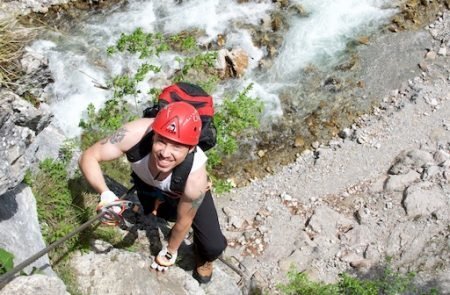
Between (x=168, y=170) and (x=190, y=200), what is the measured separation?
1.44 feet

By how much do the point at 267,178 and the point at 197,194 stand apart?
4.51 metres

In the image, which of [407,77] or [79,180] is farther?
[407,77]

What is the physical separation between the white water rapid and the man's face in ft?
16.6

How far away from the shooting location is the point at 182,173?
16.1 ft

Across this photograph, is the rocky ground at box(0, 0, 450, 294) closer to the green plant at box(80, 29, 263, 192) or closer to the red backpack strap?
the green plant at box(80, 29, 263, 192)

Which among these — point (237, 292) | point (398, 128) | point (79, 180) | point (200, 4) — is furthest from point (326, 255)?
point (200, 4)

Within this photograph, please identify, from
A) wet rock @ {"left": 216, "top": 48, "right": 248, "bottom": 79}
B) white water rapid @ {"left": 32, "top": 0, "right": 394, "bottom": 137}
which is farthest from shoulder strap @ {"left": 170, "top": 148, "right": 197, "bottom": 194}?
wet rock @ {"left": 216, "top": 48, "right": 248, "bottom": 79}

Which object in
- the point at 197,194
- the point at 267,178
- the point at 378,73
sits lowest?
the point at 267,178

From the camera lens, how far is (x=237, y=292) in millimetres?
6734

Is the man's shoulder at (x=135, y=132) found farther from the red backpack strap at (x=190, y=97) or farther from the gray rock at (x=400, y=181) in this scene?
the gray rock at (x=400, y=181)

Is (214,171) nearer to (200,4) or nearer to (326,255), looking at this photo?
(326,255)

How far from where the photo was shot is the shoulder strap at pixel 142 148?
498cm

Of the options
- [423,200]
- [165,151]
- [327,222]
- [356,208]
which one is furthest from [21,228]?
[423,200]

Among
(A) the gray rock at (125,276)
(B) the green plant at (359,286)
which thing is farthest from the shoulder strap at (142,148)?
(B) the green plant at (359,286)
